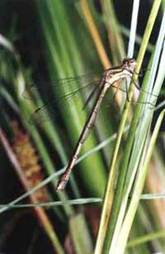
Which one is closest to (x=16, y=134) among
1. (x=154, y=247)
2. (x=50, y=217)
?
(x=50, y=217)

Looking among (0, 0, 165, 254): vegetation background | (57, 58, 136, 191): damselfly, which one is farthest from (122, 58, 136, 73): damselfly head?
(0, 0, 165, 254): vegetation background

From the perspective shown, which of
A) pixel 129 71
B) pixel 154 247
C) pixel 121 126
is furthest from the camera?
pixel 154 247

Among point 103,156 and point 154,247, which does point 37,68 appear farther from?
point 154,247

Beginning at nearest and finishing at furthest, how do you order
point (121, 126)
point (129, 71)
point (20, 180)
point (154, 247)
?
1. point (121, 126)
2. point (129, 71)
3. point (154, 247)
4. point (20, 180)

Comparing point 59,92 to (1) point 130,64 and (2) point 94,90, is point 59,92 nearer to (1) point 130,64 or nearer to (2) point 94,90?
(2) point 94,90

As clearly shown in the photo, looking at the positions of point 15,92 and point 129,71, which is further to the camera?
point 15,92

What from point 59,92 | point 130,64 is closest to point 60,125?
point 59,92

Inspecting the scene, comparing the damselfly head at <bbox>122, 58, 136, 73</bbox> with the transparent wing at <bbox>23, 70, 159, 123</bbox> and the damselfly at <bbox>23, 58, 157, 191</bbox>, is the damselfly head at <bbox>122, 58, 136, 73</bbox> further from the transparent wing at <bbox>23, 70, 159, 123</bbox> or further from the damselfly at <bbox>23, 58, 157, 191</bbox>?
the transparent wing at <bbox>23, 70, 159, 123</bbox>
